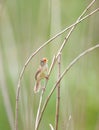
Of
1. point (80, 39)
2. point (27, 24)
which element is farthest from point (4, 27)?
point (80, 39)

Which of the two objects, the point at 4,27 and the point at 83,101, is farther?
the point at 4,27

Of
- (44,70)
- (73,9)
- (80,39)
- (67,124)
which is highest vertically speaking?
(73,9)

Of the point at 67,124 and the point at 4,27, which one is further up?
the point at 4,27

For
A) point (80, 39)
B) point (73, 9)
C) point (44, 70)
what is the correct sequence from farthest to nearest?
1. point (73, 9)
2. point (80, 39)
3. point (44, 70)

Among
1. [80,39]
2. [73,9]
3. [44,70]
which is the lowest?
[44,70]

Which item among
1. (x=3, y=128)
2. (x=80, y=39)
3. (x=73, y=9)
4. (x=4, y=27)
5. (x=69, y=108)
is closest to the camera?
(x=69, y=108)

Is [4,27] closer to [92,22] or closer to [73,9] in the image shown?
[92,22]

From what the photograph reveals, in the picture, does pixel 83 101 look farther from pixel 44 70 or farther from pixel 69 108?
pixel 44 70

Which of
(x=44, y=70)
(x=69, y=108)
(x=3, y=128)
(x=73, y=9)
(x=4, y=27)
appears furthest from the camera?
(x=73, y=9)

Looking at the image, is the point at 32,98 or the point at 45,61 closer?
the point at 45,61

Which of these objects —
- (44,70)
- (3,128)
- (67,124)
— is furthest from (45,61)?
(3,128)
